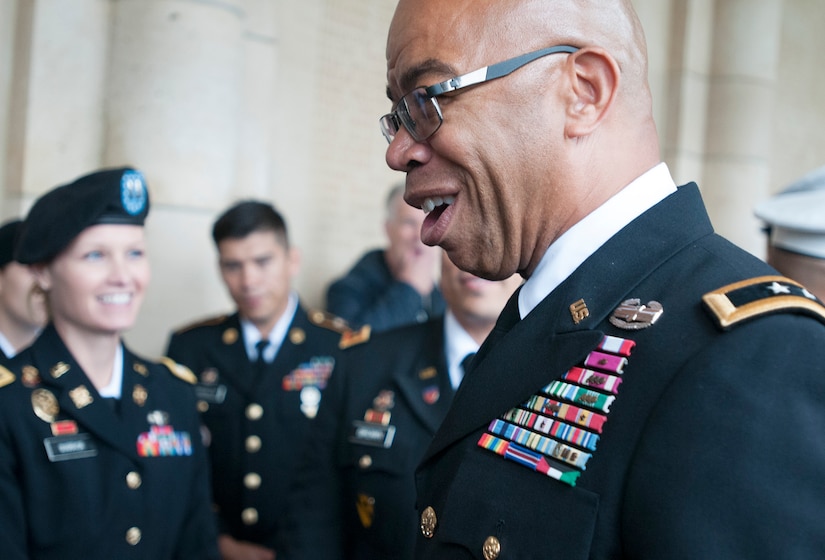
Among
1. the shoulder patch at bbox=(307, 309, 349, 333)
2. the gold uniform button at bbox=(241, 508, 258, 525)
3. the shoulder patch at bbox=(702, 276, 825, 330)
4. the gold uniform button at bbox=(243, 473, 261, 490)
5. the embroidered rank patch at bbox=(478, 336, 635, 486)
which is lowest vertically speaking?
the gold uniform button at bbox=(241, 508, 258, 525)

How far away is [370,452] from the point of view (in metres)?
2.41

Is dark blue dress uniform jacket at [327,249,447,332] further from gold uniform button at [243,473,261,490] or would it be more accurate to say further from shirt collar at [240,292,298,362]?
gold uniform button at [243,473,261,490]

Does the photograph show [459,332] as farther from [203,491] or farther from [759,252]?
[759,252]

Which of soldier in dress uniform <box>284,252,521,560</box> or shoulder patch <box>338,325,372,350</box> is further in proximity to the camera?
shoulder patch <box>338,325,372,350</box>

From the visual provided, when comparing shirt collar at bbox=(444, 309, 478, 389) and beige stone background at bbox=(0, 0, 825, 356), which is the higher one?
beige stone background at bbox=(0, 0, 825, 356)

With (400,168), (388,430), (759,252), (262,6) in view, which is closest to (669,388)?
(400,168)

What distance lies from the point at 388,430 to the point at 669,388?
158cm

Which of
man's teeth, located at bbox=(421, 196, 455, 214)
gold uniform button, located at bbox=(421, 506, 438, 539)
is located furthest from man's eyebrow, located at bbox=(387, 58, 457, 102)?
gold uniform button, located at bbox=(421, 506, 438, 539)

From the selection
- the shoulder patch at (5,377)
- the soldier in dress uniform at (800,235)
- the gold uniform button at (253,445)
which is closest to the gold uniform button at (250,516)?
the gold uniform button at (253,445)

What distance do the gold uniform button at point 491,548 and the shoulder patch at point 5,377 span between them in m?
1.72

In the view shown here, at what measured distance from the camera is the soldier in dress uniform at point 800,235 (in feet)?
6.39

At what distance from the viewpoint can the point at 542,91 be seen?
114cm

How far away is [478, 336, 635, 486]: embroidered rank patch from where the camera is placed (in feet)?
3.28

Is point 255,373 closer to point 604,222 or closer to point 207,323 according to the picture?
point 207,323
